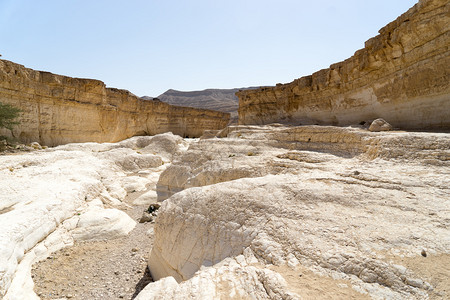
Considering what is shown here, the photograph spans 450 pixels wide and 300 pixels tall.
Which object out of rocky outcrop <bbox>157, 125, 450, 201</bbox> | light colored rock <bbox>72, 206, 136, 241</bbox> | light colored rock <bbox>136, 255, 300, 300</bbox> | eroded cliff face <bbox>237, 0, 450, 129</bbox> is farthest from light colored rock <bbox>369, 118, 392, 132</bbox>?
light colored rock <bbox>72, 206, 136, 241</bbox>

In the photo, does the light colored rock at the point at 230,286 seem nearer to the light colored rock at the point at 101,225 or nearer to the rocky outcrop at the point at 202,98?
the light colored rock at the point at 101,225

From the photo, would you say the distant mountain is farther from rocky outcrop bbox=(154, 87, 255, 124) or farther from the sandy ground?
the sandy ground

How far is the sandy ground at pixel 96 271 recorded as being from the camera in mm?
4059

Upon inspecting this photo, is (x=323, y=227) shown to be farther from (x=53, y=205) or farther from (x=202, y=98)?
(x=202, y=98)

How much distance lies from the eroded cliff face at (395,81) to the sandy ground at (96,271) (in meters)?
8.31

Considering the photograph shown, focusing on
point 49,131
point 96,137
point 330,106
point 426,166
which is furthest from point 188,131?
point 426,166

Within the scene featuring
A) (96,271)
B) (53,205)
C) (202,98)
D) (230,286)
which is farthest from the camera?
(202,98)

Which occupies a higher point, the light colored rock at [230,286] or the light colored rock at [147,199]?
the light colored rock at [230,286]

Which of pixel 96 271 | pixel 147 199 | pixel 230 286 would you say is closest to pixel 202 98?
pixel 147 199

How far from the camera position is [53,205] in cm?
578

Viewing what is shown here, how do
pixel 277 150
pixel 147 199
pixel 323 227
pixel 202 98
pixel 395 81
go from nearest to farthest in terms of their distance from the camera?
pixel 323 227 → pixel 277 150 → pixel 395 81 → pixel 147 199 → pixel 202 98

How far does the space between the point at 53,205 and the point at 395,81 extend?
10953mm

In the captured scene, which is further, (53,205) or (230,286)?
(53,205)

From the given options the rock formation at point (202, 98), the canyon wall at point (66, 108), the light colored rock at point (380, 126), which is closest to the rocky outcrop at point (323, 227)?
the light colored rock at point (380, 126)
